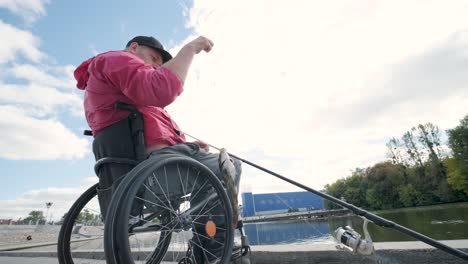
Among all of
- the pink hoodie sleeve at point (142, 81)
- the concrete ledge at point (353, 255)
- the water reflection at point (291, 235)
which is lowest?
the water reflection at point (291, 235)

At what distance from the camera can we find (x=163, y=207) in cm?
129

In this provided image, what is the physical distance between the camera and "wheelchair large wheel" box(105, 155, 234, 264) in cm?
122

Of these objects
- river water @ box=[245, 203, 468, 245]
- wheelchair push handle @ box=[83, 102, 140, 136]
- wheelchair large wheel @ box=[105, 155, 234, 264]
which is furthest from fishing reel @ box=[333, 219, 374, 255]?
wheelchair push handle @ box=[83, 102, 140, 136]

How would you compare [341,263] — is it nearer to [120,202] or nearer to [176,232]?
[176,232]

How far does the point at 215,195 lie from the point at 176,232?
29 centimetres

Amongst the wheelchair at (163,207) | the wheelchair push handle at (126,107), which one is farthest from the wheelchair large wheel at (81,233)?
the wheelchair push handle at (126,107)

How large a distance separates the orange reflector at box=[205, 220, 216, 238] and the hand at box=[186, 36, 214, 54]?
988mm

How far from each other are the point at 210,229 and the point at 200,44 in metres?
1.08

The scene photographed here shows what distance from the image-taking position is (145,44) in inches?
67.6

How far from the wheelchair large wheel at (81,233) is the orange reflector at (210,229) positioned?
701 millimetres

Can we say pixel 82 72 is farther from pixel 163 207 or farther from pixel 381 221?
pixel 381 221

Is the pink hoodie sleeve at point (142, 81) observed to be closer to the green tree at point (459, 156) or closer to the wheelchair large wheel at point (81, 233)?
the wheelchair large wheel at point (81, 233)

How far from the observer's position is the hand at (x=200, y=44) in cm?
156

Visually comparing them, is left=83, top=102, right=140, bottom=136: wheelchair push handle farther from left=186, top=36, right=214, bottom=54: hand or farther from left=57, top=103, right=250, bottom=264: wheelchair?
left=186, top=36, right=214, bottom=54: hand
